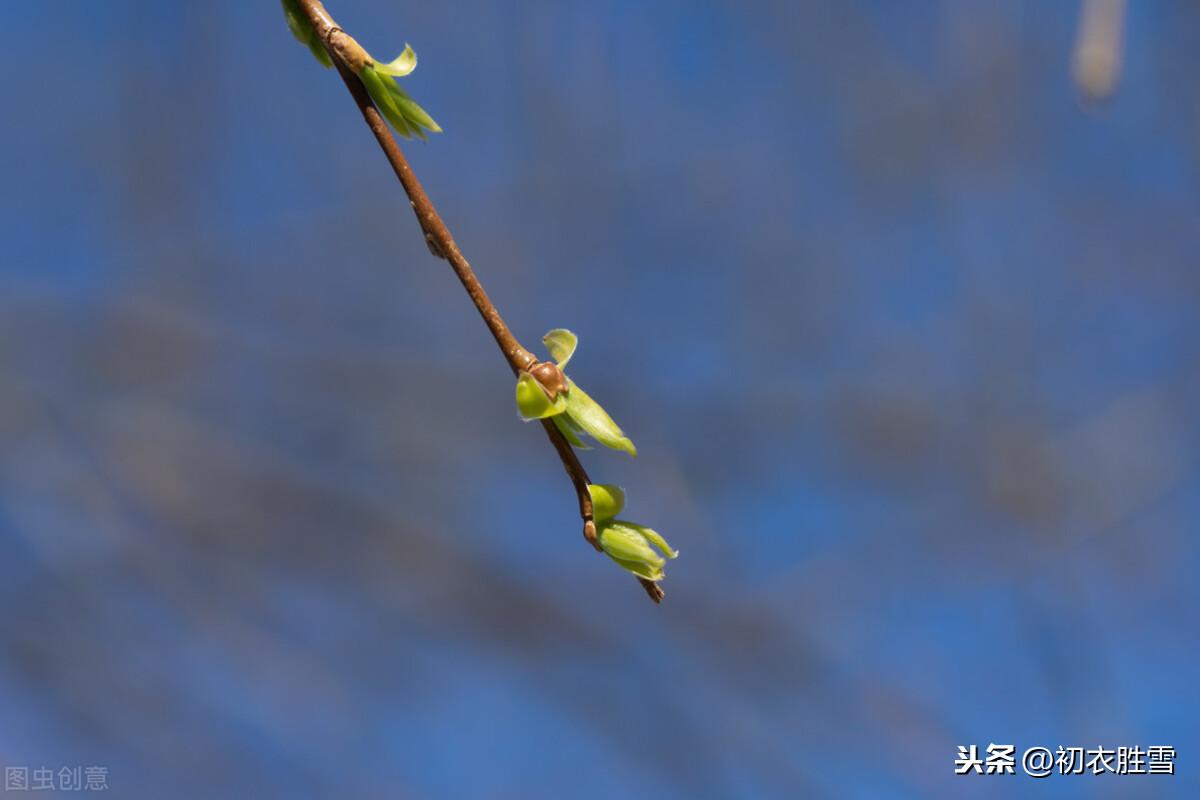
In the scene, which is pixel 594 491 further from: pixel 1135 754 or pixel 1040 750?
pixel 1135 754

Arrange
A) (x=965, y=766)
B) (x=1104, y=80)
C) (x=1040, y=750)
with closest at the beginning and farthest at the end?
(x=1104, y=80), (x=1040, y=750), (x=965, y=766)

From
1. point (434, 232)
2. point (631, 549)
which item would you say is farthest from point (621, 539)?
point (434, 232)

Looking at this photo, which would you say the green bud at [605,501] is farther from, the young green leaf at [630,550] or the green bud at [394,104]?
the green bud at [394,104]

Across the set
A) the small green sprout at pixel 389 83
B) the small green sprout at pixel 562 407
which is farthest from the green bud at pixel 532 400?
the small green sprout at pixel 389 83

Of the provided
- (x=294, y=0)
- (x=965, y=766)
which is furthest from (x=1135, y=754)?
(x=294, y=0)

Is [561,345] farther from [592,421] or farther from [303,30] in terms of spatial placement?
[303,30]
